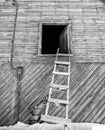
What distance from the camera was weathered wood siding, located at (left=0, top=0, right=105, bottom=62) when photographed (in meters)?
7.70

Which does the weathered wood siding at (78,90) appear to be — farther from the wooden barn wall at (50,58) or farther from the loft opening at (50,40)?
the loft opening at (50,40)

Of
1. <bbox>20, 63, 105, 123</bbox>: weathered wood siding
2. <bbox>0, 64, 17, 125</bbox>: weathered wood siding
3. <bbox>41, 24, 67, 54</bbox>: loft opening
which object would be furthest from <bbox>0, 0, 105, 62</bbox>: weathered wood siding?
<bbox>41, 24, 67, 54</bbox>: loft opening

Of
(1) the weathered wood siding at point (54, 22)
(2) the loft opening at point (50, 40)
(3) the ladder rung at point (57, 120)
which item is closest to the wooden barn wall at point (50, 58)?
(1) the weathered wood siding at point (54, 22)

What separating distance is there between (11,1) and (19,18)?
144 cm

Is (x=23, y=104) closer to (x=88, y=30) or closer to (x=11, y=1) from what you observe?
(x=88, y=30)

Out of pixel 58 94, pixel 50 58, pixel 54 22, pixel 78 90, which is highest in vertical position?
pixel 54 22

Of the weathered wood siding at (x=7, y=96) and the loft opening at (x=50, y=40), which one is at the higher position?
the loft opening at (x=50, y=40)

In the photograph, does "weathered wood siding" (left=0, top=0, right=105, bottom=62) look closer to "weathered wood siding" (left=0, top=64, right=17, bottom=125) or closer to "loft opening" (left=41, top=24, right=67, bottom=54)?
"weathered wood siding" (left=0, top=64, right=17, bottom=125)

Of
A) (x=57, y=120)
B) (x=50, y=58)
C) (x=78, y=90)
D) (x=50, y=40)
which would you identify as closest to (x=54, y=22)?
(x=50, y=58)

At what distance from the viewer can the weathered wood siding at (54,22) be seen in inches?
303

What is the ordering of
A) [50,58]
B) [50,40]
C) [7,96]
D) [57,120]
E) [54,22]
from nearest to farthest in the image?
1. [57,120]
2. [7,96]
3. [50,58]
4. [54,22]
5. [50,40]

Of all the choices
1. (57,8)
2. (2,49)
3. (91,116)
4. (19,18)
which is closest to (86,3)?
(57,8)

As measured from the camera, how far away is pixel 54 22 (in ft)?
27.6

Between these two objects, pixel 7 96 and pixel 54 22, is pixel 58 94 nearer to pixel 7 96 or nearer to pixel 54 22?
pixel 7 96
